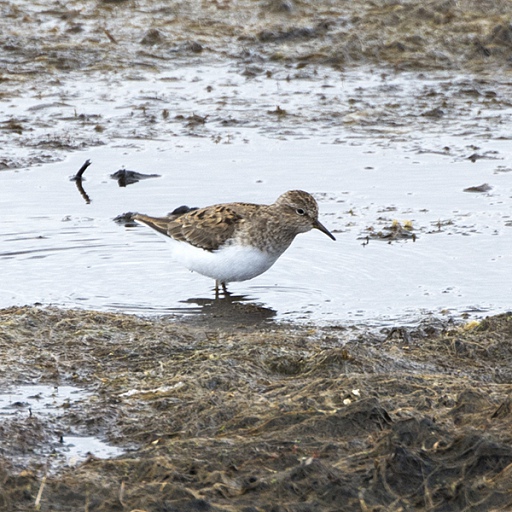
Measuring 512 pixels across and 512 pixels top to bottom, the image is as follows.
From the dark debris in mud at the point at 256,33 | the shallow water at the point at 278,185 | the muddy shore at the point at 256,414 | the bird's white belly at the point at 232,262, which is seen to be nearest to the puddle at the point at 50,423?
the muddy shore at the point at 256,414

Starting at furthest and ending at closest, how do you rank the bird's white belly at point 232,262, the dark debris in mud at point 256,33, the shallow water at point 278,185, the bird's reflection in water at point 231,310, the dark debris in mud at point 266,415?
the dark debris in mud at point 256,33, the shallow water at point 278,185, the bird's white belly at point 232,262, the bird's reflection in water at point 231,310, the dark debris in mud at point 266,415

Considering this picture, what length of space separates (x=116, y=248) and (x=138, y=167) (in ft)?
7.46

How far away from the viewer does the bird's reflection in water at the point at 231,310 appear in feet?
27.9

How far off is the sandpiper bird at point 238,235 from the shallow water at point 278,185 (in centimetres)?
28

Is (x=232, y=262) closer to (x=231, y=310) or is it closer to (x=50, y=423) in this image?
(x=231, y=310)

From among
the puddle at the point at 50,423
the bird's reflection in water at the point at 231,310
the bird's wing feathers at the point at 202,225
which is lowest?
the bird's reflection in water at the point at 231,310

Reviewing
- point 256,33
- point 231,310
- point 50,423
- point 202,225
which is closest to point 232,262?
point 231,310

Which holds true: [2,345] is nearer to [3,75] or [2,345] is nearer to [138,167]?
[138,167]

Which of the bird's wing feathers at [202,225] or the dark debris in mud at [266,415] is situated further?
the bird's wing feathers at [202,225]

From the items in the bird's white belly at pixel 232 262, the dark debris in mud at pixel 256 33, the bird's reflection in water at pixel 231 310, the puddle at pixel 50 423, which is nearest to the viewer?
the puddle at pixel 50 423

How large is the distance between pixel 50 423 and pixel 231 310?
303 centimetres

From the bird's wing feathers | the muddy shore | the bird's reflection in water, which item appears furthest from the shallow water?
the muddy shore

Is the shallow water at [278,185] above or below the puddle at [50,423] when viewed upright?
below

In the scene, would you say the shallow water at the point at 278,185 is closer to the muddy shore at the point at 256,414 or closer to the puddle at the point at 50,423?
the muddy shore at the point at 256,414
